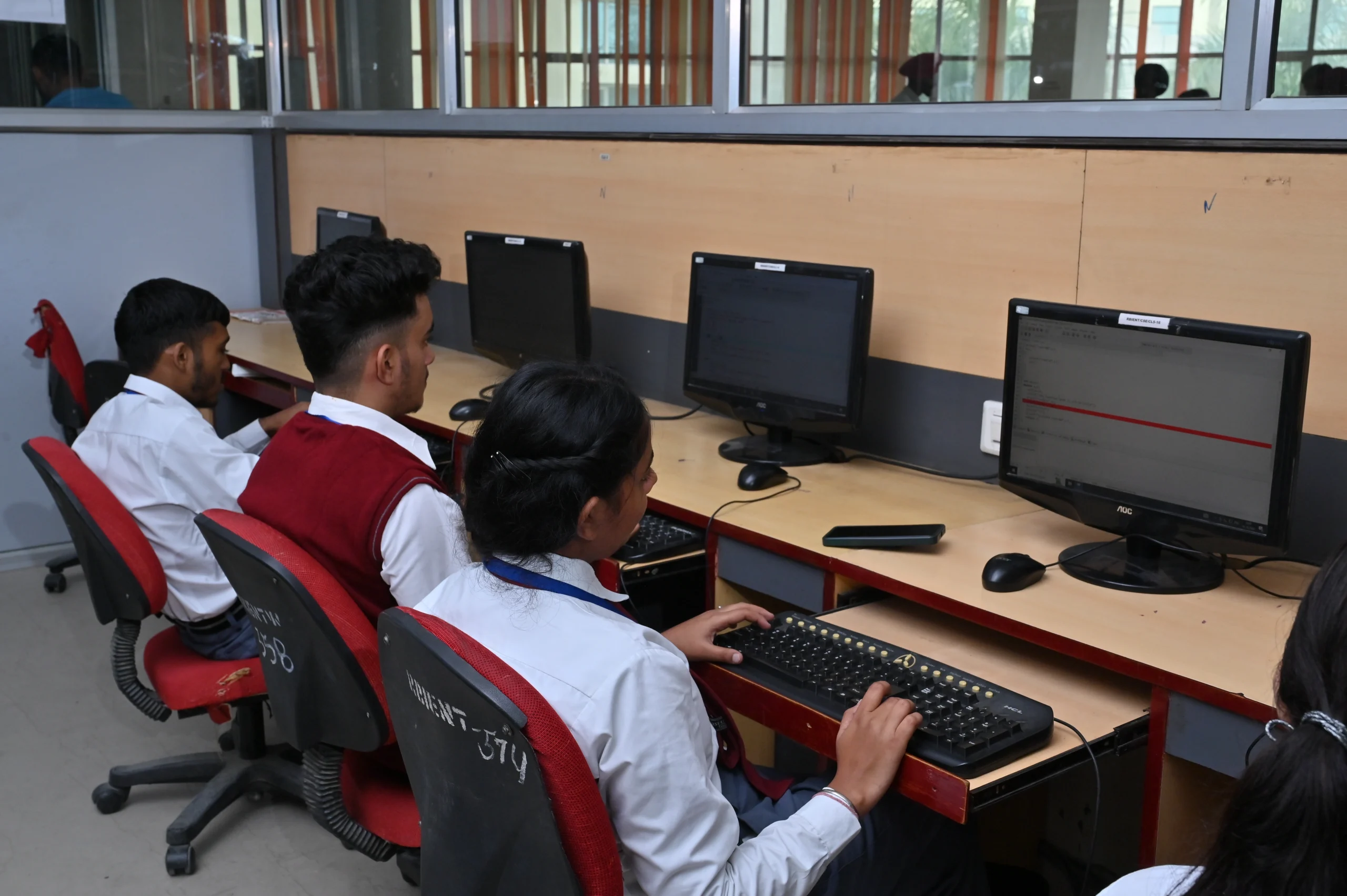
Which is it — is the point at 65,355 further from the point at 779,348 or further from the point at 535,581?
the point at 535,581

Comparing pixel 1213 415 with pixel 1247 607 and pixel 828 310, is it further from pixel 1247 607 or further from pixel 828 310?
pixel 828 310

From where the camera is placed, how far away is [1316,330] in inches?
74.4

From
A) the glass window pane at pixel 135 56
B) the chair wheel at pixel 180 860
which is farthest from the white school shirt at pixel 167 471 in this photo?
the glass window pane at pixel 135 56

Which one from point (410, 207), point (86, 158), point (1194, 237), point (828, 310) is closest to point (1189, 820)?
point (1194, 237)

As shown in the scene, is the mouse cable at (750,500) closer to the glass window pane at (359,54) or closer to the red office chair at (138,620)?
the red office chair at (138,620)

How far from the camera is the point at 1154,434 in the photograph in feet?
5.99

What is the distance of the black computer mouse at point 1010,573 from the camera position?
1.79 m

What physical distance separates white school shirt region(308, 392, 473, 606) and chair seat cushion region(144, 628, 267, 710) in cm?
55

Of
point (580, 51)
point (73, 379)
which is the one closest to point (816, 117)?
point (580, 51)

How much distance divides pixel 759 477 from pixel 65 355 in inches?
93.5

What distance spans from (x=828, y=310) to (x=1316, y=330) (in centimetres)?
84

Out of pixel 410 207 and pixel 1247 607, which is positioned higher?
pixel 410 207

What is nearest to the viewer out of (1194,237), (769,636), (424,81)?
(769,636)

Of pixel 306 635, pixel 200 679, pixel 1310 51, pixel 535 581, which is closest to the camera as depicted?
pixel 535 581
